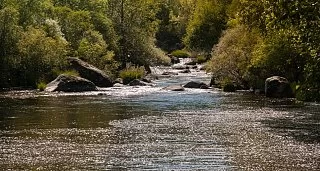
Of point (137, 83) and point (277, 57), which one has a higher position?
point (277, 57)

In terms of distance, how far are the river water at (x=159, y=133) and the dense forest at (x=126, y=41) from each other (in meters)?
3.86

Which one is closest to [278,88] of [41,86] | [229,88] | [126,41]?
[229,88]

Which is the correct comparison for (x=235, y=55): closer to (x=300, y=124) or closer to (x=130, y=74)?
(x=130, y=74)

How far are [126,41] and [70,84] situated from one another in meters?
24.8

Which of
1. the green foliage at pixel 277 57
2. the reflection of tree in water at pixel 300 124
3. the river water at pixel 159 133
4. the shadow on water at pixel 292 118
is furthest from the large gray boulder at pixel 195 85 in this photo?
the reflection of tree in water at pixel 300 124

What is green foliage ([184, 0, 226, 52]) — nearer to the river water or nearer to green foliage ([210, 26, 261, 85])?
green foliage ([210, 26, 261, 85])

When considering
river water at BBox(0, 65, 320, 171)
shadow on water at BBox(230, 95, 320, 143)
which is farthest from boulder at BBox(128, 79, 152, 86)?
shadow on water at BBox(230, 95, 320, 143)

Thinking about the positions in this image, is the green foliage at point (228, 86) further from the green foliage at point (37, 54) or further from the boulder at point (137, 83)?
the green foliage at point (37, 54)

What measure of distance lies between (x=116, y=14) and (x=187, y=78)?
1732 centimetres

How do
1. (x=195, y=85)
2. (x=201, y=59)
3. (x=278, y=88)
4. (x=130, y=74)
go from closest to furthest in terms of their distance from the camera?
(x=278, y=88)
(x=195, y=85)
(x=130, y=74)
(x=201, y=59)

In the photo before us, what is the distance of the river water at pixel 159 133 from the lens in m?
28.6

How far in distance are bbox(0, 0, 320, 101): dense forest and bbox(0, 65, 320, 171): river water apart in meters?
3.86

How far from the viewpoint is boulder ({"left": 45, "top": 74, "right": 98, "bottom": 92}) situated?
68.7 m

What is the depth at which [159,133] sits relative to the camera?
37375 mm
